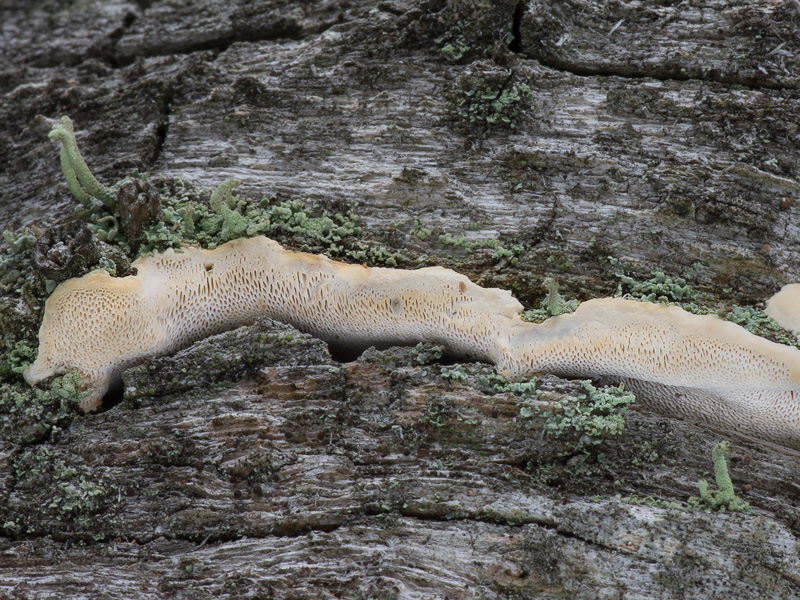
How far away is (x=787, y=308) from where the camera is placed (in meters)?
3.71

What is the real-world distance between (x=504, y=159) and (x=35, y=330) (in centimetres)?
319

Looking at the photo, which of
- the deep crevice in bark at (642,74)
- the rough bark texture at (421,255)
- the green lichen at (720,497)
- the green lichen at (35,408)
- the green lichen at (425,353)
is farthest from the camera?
the deep crevice in bark at (642,74)

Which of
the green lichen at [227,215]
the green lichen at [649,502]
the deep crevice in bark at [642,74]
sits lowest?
the green lichen at [649,502]

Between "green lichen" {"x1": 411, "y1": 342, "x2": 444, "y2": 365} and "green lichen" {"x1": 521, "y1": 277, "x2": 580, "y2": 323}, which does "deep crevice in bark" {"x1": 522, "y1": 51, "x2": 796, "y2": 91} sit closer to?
"green lichen" {"x1": 521, "y1": 277, "x2": 580, "y2": 323}

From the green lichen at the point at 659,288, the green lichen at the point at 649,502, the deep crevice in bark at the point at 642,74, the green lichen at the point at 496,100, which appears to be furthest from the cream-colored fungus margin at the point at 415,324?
the deep crevice in bark at the point at 642,74

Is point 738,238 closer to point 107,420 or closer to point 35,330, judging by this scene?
point 107,420

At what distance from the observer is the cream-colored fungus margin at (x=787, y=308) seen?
3.70 meters

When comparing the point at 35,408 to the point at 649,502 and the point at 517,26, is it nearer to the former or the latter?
the point at 649,502

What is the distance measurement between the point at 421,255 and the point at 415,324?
0.50 m

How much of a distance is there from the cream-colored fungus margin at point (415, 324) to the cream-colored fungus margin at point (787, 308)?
Result: 23 centimetres

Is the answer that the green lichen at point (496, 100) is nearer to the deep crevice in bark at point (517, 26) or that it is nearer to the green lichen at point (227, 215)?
the deep crevice in bark at point (517, 26)

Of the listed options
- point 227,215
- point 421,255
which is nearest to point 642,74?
point 421,255

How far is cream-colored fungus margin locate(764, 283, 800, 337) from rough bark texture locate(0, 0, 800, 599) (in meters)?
0.08

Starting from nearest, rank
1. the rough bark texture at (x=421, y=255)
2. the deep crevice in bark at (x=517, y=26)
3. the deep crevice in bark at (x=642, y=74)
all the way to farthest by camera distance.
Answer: the rough bark texture at (x=421, y=255)
the deep crevice in bark at (x=642, y=74)
the deep crevice in bark at (x=517, y=26)
